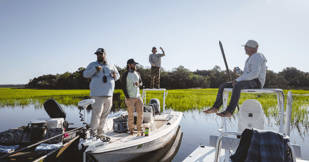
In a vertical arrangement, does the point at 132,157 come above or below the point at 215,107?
below

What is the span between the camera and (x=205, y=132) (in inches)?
328

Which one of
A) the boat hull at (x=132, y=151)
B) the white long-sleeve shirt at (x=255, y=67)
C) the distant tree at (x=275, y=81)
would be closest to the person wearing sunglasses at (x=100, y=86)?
the boat hull at (x=132, y=151)

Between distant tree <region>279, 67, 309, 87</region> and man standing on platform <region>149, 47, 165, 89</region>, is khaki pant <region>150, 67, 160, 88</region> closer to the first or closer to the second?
man standing on platform <region>149, 47, 165, 89</region>

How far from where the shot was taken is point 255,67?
11.3 ft

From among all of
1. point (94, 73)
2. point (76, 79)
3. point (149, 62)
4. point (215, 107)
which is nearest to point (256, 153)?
point (215, 107)

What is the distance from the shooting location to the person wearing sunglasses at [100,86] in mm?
4125

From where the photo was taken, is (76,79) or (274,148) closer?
(274,148)

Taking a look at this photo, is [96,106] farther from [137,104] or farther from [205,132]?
[205,132]

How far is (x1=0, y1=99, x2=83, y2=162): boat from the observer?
322cm

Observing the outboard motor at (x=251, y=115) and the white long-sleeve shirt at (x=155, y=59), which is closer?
the outboard motor at (x=251, y=115)

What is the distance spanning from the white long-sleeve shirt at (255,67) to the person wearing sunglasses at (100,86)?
2885mm

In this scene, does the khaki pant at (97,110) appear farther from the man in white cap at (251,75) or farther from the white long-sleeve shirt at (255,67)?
the white long-sleeve shirt at (255,67)

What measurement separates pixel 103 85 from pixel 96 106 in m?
0.51

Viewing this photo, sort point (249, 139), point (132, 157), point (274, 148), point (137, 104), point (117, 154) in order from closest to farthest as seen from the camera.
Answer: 1. point (274, 148)
2. point (249, 139)
3. point (117, 154)
4. point (132, 157)
5. point (137, 104)
